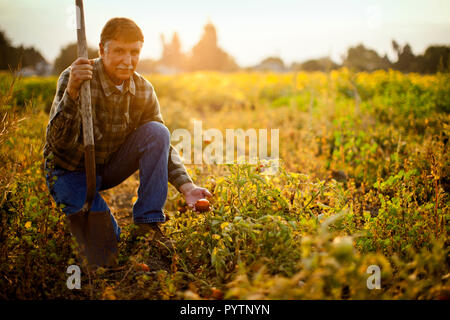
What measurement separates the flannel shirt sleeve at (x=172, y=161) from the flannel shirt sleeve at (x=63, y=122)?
0.54 m

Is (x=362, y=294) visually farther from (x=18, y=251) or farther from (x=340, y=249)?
(x=18, y=251)

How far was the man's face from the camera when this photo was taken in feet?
6.82

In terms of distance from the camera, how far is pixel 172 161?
239 cm

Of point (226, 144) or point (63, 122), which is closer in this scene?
point (63, 122)

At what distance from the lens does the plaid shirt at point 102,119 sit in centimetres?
198

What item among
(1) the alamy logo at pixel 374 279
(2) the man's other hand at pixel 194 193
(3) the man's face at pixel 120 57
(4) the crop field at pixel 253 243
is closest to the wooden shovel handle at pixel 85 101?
(3) the man's face at pixel 120 57

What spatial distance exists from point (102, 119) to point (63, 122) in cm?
31

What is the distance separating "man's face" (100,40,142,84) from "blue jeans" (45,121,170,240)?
1.25ft

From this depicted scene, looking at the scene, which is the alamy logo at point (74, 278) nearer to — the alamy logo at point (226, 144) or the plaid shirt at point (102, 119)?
the plaid shirt at point (102, 119)

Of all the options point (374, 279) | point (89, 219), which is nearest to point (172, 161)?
point (89, 219)

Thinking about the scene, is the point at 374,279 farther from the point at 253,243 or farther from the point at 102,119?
the point at 102,119

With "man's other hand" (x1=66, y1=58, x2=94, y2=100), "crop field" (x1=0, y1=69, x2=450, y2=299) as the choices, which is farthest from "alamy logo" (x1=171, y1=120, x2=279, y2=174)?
"man's other hand" (x1=66, y1=58, x2=94, y2=100)

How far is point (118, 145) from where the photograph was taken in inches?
93.7
